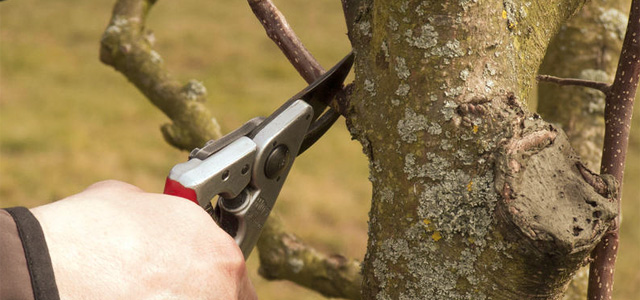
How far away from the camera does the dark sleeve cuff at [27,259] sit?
0.64m

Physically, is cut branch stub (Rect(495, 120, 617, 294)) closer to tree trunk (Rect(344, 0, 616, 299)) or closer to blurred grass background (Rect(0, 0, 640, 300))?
tree trunk (Rect(344, 0, 616, 299))

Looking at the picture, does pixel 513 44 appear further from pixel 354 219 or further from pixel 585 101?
pixel 354 219

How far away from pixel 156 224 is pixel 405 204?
1.09 ft

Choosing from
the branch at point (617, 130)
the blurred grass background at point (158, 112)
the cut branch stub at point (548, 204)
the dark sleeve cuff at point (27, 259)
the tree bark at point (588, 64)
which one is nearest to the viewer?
the dark sleeve cuff at point (27, 259)

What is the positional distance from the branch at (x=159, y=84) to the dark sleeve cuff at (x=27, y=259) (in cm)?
87

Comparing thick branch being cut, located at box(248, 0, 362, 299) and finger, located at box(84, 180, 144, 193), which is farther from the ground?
finger, located at box(84, 180, 144, 193)

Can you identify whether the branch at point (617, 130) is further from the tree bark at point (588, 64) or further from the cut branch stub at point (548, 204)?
the tree bark at point (588, 64)

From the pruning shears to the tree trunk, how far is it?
0.17 meters

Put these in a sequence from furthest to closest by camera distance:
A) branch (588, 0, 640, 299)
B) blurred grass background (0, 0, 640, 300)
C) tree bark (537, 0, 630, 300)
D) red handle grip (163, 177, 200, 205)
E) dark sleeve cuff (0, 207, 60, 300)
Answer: blurred grass background (0, 0, 640, 300), tree bark (537, 0, 630, 300), branch (588, 0, 640, 299), red handle grip (163, 177, 200, 205), dark sleeve cuff (0, 207, 60, 300)

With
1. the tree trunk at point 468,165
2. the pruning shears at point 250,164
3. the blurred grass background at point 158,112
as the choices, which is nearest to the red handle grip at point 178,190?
the pruning shears at point 250,164

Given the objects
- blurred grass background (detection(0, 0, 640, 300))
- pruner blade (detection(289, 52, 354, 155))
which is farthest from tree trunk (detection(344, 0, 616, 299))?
blurred grass background (detection(0, 0, 640, 300))

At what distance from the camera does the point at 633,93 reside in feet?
3.42

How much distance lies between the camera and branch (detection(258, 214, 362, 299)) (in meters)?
1.51

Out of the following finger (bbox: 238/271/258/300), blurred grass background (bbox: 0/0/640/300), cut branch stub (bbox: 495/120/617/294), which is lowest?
blurred grass background (bbox: 0/0/640/300)
